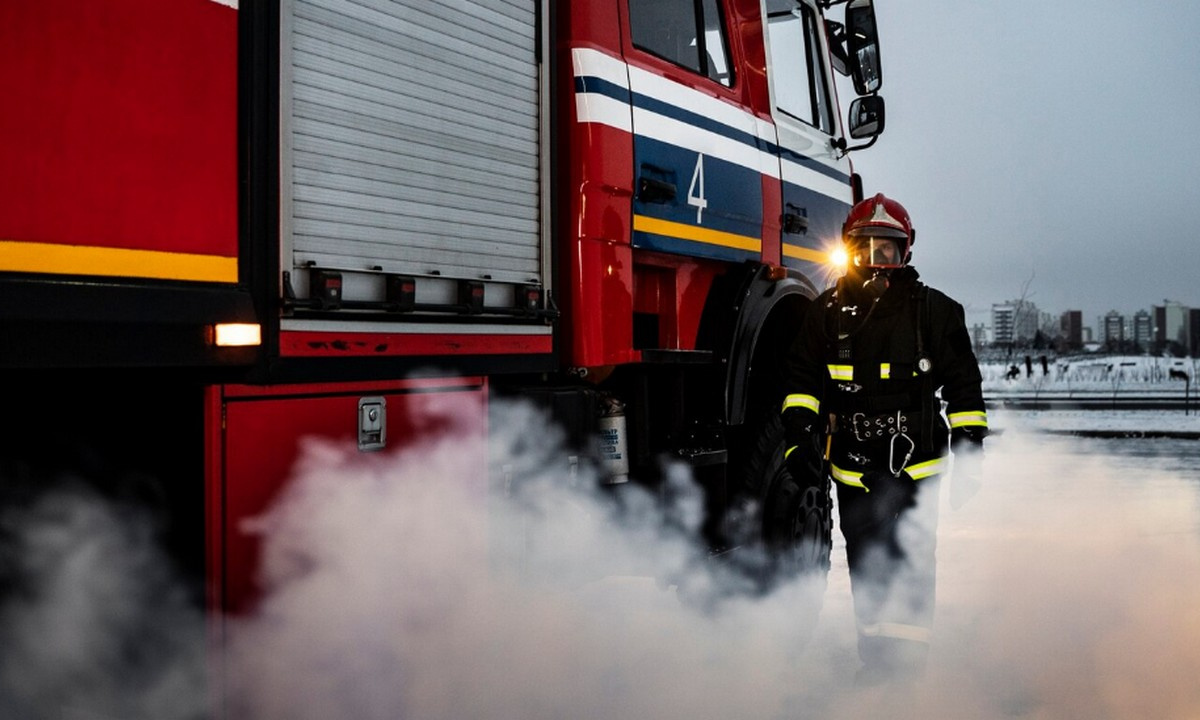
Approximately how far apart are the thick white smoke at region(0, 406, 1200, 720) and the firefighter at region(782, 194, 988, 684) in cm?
25

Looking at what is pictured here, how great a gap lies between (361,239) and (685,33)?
84.5 inches

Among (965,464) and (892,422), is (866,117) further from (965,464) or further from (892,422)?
(965,464)

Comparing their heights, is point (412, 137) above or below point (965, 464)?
above

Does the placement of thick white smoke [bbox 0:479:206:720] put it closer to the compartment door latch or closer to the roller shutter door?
the compartment door latch

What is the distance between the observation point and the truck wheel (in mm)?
4828

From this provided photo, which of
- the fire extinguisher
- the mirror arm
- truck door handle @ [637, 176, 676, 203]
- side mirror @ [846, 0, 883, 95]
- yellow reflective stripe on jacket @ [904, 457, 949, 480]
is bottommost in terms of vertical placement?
yellow reflective stripe on jacket @ [904, 457, 949, 480]

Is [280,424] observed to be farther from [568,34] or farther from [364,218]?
[568,34]

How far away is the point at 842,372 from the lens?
420cm

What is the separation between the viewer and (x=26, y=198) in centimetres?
213

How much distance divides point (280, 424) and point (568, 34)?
1.87 m

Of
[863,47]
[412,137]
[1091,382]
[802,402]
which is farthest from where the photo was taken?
[1091,382]

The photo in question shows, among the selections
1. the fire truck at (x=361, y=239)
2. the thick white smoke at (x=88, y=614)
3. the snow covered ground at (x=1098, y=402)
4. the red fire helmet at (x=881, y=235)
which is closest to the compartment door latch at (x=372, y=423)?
the fire truck at (x=361, y=239)

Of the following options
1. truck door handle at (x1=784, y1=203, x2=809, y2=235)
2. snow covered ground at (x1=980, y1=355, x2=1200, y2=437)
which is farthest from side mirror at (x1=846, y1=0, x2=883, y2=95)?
snow covered ground at (x1=980, y1=355, x2=1200, y2=437)

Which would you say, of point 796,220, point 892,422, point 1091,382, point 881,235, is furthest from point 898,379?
point 1091,382
